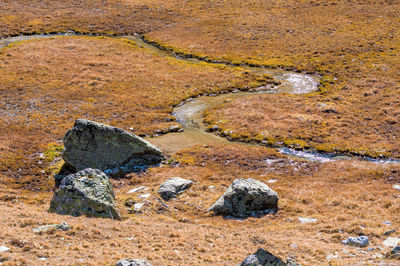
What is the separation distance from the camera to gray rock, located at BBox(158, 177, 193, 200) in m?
31.2

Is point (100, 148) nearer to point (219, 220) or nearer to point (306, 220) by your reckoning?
point (219, 220)

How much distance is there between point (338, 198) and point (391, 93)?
1185 inches

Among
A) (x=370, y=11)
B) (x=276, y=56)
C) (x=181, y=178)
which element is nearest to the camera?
(x=181, y=178)

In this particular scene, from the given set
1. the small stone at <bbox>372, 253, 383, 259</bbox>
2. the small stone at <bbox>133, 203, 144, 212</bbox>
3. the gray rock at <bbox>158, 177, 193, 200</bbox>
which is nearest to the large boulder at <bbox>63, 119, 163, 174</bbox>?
the gray rock at <bbox>158, 177, 193, 200</bbox>

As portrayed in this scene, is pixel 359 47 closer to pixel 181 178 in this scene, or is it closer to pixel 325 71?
pixel 325 71

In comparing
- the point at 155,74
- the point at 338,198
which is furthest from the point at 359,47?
the point at 338,198

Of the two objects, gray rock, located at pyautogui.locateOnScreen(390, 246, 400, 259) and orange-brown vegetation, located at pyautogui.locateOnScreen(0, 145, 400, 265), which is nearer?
gray rock, located at pyautogui.locateOnScreen(390, 246, 400, 259)

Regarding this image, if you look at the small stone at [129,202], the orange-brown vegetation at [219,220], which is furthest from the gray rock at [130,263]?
the small stone at [129,202]

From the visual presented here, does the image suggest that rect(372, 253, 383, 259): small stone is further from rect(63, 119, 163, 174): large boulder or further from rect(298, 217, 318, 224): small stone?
rect(63, 119, 163, 174): large boulder

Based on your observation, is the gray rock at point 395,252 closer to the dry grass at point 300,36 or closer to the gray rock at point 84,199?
the gray rock at point 84,199

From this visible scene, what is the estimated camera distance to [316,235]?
2430 centimetres

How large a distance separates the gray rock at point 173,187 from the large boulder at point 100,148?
5.31 m

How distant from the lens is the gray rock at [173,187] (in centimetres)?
3120

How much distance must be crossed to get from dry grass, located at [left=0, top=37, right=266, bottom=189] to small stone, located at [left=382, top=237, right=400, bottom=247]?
1023 inches
